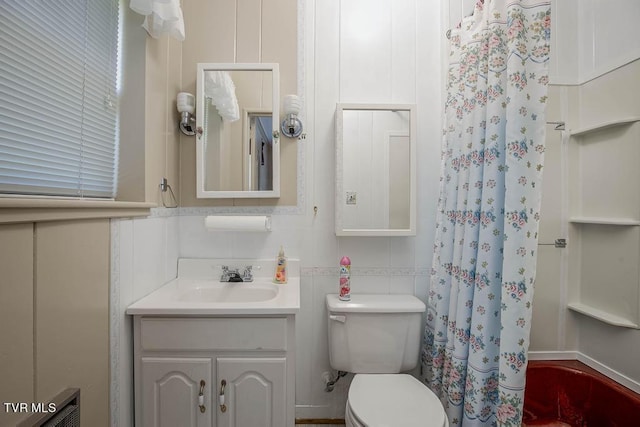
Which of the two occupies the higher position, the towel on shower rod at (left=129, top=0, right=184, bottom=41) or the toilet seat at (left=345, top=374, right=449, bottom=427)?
the towel on shower rod at (left=129, top=0, right=184, bottom=41)

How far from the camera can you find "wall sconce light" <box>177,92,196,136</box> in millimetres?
1393

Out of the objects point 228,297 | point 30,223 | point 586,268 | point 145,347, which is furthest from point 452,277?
point 30,223

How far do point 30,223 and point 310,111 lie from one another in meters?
1.20

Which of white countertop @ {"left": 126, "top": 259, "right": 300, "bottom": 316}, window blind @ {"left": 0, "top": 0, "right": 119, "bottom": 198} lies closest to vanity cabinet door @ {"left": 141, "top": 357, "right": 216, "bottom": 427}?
white countertop @ {"left": 126, "top": 259, "right": 300, "bottom": 316}

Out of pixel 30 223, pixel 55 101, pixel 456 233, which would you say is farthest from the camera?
pixel 456 233

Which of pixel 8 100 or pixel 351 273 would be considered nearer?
pixel 8 100

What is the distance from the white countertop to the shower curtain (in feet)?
2.26

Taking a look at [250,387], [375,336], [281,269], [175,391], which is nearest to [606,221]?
[375,336]

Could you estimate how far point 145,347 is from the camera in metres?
1.05

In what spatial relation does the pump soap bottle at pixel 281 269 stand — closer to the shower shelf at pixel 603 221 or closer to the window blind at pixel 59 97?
the window blind at pixel 59 97

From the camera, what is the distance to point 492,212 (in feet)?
3.21

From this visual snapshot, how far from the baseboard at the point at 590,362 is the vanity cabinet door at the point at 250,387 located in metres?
1.34

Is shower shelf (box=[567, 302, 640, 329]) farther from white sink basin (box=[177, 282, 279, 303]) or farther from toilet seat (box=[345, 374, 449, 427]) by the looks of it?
white sink basin (box=[177, 282, 279, 303])

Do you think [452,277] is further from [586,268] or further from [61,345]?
[61,345]
